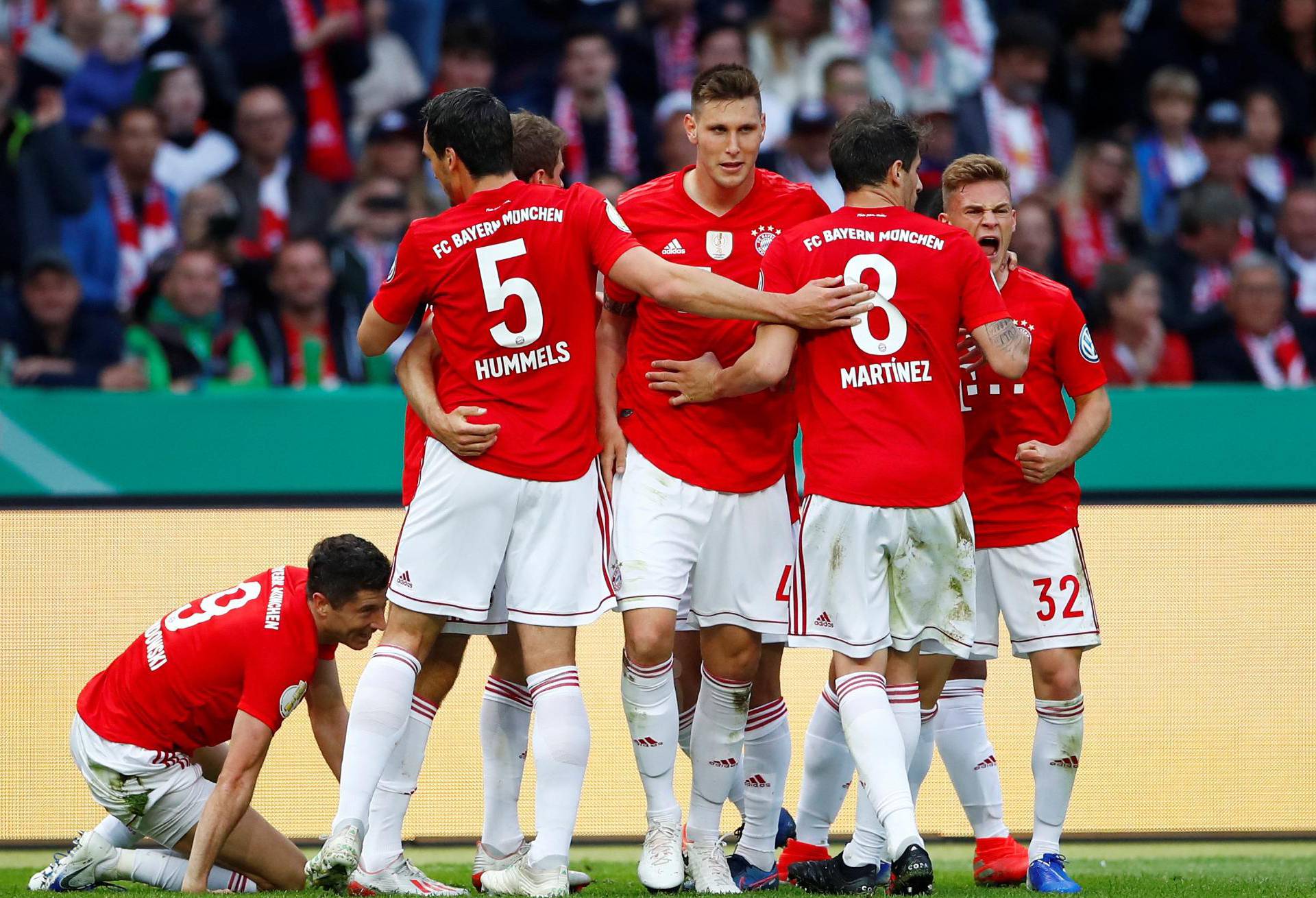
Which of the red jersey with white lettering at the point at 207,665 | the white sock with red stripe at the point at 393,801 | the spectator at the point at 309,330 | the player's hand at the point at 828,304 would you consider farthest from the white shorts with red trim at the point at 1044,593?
the spectator at the point at 309,330

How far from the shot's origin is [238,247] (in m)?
9.44

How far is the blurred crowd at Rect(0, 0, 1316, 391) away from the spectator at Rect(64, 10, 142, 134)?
2cm

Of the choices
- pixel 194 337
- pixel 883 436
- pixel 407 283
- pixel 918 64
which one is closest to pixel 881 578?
pixel 883 436

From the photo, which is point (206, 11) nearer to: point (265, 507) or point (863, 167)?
point (265, 507)

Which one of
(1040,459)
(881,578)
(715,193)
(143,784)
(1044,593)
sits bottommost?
(143,784)

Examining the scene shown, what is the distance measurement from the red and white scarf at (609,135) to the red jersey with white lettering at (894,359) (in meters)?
5.59

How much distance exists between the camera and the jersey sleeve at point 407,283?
489 cm

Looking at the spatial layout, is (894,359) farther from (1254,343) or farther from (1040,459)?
(1254,343)

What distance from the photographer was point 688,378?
16.9ft

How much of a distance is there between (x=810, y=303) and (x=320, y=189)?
613 centimetres

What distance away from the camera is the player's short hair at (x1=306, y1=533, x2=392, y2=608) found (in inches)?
205

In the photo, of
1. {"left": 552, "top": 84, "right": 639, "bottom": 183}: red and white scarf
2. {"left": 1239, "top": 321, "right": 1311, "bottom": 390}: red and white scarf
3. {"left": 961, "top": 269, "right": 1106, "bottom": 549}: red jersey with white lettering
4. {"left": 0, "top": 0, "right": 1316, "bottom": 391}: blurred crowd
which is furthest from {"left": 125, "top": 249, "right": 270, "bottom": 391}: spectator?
{"left": 1239, "top": 321, "right": 1311, "bottom": 390}: red and white scarf

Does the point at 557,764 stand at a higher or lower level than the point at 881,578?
lower

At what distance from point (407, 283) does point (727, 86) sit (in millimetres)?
1195
